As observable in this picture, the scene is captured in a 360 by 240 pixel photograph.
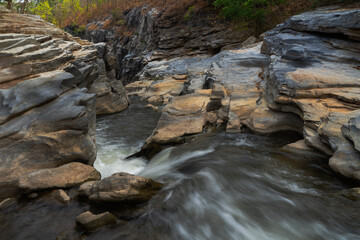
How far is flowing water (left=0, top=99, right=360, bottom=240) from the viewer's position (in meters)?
A: 3.68

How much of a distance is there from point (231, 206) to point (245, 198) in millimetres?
373

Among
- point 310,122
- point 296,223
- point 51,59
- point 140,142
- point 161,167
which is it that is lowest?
point 140,142

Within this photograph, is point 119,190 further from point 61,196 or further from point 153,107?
point 153,107

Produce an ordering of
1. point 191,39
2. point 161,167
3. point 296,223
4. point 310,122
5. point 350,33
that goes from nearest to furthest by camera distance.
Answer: point 296,223, point 310,122, point 161,167, point 350,33, point 191,39

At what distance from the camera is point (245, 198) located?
447 centimetres

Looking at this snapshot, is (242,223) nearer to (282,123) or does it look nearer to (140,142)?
(282,123)

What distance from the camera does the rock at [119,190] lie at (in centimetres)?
412

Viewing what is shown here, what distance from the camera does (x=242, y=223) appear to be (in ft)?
12.7

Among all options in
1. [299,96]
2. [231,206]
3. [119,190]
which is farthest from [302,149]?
[119,190]

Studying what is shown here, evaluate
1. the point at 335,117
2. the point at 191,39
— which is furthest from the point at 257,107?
the point at 191,39

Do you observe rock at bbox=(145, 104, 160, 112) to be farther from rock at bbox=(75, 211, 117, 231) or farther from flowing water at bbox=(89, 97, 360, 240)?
rock at bbox=(75, 211, 117, 231)

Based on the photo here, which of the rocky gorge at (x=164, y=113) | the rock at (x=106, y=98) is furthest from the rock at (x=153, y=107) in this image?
the rocky gorge at (x=164, y=113)

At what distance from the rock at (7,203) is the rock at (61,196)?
2.30ft

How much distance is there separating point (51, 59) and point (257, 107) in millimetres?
6809
